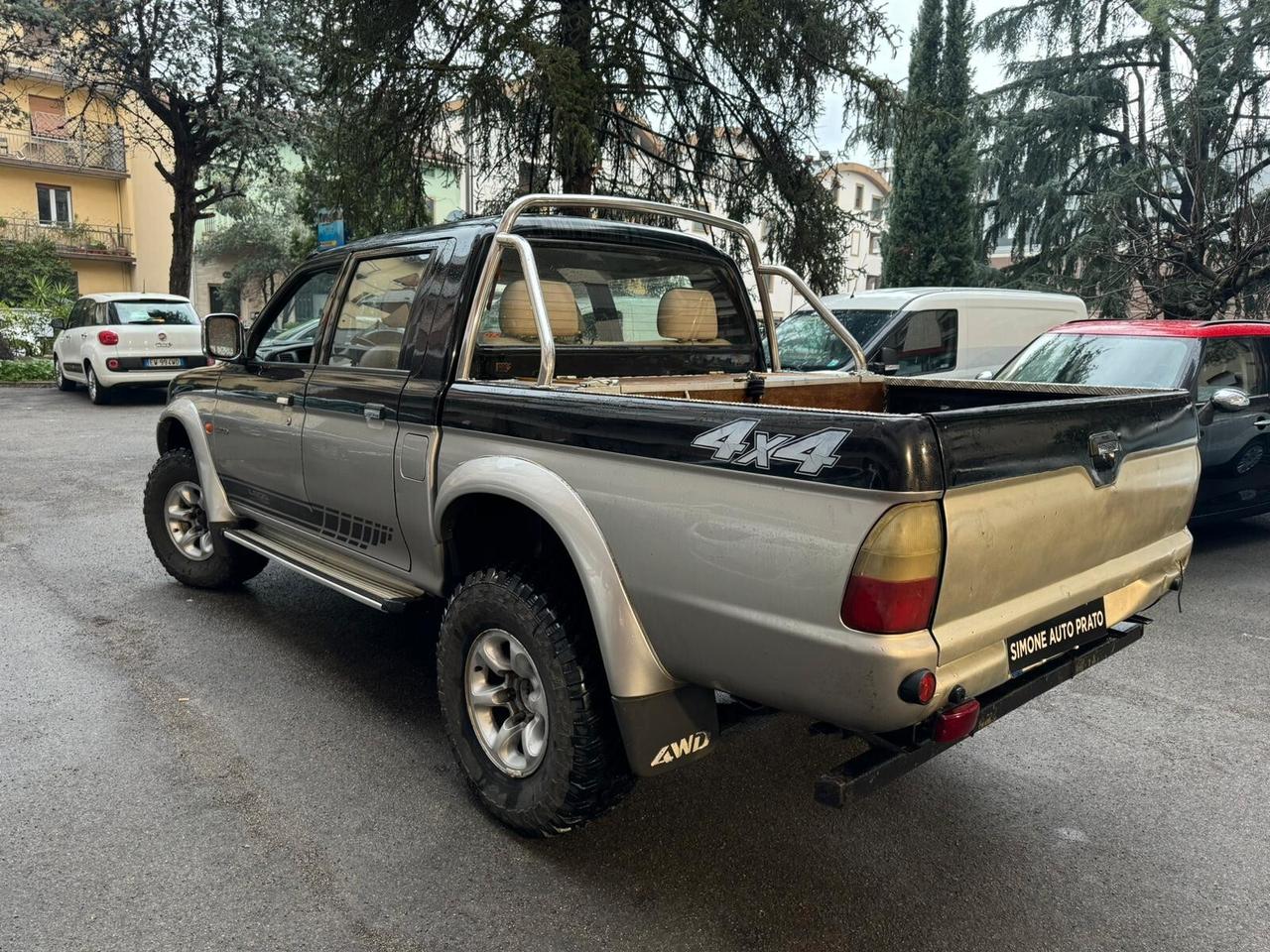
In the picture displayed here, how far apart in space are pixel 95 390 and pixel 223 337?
11651 mm

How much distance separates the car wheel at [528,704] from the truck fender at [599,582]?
14 centimetres

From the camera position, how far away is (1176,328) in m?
6.25

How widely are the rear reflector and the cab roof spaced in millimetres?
4986

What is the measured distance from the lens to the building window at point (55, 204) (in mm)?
33625

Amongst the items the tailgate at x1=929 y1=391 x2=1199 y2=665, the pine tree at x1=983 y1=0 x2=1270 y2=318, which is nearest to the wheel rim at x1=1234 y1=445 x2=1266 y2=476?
the tailgate at x1=929 y1=391 x2=1199 y2=665

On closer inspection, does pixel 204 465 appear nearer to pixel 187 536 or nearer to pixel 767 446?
pixel 187 536

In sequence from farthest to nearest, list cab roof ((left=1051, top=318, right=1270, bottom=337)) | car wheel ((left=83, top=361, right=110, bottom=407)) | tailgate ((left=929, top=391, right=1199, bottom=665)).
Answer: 1. car wheel ((left=83, top=361, right=110, bottom=407))
2. cab roof ((left=1051, top=318, right=1270, bottom=337))
3. tailgate ((left=929, top=391, right=1199, bottom=665))

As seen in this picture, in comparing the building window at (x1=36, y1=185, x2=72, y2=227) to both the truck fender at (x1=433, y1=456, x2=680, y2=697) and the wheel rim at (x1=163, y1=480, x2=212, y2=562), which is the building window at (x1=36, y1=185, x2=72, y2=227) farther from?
the truck fender at (x1=433, y1=456, x2=680, y2=697)

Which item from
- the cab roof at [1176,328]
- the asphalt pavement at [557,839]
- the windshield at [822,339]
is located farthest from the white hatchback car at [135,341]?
the cab roof at [1176,328]

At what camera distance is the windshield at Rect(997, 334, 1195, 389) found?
6.03 meters

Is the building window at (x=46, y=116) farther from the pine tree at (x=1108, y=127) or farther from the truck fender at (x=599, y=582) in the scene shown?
the truck fender at (x=599, y=582)

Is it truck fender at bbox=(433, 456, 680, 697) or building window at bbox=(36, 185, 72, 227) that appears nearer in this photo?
truck fender at bbox=(433, 456, 680, 697)

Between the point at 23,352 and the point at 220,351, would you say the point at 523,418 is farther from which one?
the point at 23,352

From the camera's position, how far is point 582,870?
108 inches
